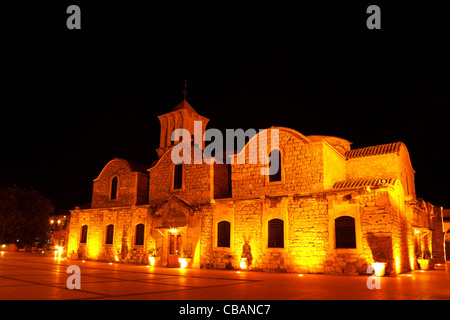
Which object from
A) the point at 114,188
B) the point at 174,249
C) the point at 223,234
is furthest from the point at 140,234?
the point at 223,234

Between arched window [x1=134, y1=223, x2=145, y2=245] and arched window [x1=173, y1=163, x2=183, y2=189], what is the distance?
3.65m

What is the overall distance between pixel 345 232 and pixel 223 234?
21.0 ft

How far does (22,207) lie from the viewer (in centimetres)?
3806

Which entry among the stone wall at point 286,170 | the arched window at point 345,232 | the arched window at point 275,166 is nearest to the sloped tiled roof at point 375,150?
the stone wall at point 286,170

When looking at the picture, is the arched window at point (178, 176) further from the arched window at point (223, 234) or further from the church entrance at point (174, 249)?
the arched window at point (223, 234)

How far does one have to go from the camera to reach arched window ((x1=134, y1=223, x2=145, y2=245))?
75.6 feet

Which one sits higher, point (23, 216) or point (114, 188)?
point (114, 188)

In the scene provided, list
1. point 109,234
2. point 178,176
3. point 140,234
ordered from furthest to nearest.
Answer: point 109,234
point 140,234
point 178,176

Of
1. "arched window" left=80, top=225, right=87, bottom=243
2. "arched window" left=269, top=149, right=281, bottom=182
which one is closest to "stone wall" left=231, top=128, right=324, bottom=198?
"arched window" left=269, top=149, right=281, bottom=182

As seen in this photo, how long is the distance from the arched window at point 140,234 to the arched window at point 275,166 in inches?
381

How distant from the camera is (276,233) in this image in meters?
17.3

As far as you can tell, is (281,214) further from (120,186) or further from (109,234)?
(109,234)
